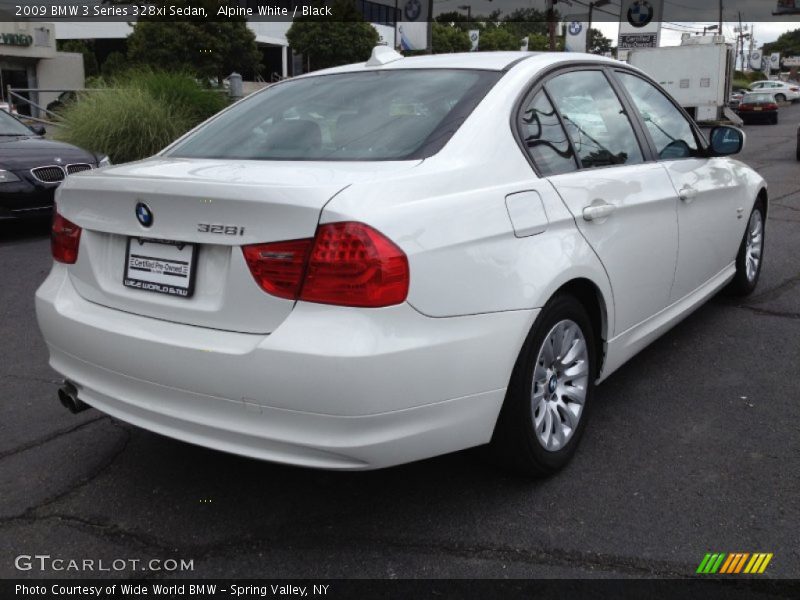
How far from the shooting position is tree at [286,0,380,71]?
2163 inches

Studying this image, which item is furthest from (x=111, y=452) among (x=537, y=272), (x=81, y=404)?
(x=537, y=272)

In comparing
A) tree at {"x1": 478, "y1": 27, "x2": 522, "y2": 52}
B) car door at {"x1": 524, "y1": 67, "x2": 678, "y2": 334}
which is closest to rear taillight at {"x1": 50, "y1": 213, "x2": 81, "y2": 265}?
car door at {"x1": 524, "y1": 67, "x2": 678, "y2": 334}

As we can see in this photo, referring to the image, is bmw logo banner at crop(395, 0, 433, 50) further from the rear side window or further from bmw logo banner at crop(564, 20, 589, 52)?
the rear side window

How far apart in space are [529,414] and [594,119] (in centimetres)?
154

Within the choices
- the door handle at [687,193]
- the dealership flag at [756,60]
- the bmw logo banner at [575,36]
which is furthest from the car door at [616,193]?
the dealership flag at [756,60]

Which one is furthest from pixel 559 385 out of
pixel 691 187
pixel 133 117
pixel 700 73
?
pixel 700 73

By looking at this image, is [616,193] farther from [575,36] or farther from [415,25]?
[575,36]

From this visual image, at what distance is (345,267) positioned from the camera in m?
2.46

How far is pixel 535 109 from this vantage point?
336 cm

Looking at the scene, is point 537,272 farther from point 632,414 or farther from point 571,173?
point 632,414

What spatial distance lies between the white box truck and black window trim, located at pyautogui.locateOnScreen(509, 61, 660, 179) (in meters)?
26.3
